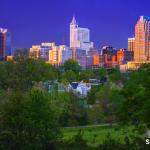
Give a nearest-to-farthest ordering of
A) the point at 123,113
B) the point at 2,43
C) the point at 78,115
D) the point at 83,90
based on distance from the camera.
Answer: the point at 123,113 < the point at 78,115 < the point at 83,90 < the point at 2,43

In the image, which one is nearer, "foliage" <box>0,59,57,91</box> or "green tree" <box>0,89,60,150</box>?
"green tree" <box>0,89,60,150</box>

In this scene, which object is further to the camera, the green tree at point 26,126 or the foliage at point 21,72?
the foliage at point 21,72

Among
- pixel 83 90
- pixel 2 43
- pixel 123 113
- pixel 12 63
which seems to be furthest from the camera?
pixel 2 43

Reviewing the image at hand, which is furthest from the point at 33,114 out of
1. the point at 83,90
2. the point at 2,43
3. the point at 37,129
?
the point at 2,43

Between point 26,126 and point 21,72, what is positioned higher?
point 21,72

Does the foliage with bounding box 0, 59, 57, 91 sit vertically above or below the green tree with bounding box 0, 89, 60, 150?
above

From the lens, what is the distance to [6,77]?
195ft

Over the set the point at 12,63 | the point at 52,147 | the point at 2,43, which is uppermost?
the point at 2,43

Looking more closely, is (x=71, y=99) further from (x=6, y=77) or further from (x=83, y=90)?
(x=83, y=90)

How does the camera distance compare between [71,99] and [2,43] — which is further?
[2,43]

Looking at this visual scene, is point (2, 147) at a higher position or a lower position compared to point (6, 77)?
lower

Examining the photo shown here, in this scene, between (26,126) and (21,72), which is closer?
(26,126)

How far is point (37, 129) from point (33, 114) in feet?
1.96

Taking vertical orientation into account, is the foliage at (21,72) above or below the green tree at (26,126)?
above
